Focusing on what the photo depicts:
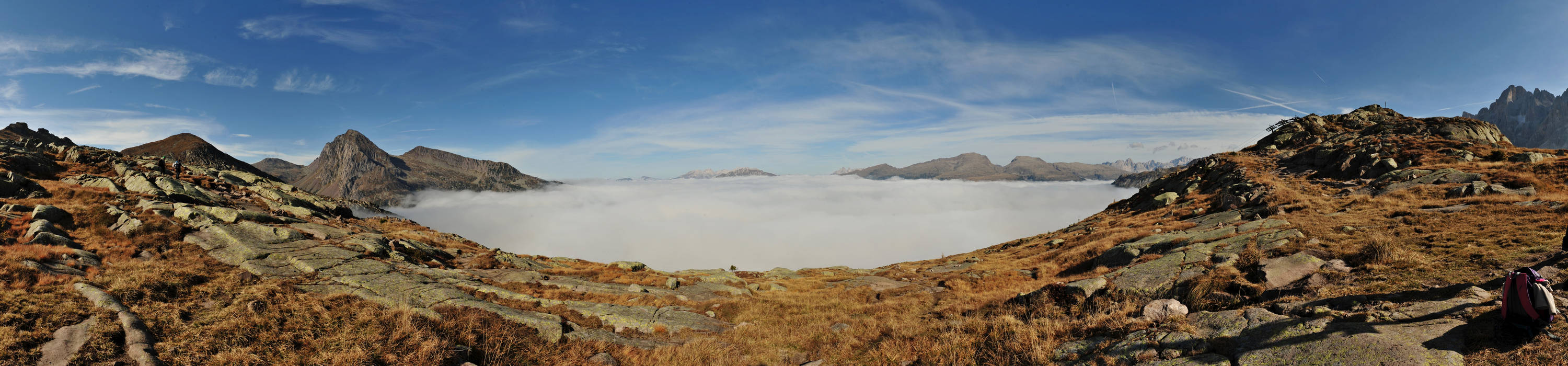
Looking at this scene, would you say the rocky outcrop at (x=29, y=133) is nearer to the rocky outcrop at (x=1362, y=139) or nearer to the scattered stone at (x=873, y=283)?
the scattered stone at (x=873, y=283)

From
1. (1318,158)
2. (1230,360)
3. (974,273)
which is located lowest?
(974,273)

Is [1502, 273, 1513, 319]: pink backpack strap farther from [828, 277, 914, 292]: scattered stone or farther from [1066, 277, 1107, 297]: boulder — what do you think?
[828, 277, 914, 292]: scattered stone

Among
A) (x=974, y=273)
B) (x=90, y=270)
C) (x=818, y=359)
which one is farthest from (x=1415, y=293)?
(x=90, y=270)

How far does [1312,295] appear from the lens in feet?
32.4

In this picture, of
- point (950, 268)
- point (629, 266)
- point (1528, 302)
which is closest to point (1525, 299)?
point (1528, 302)

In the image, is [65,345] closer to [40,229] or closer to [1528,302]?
[40,229]

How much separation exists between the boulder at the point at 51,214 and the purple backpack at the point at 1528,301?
43107mm

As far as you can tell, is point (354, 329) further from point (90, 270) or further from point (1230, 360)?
point (1230, 360)

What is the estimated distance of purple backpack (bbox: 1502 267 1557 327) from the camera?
604 centimetres

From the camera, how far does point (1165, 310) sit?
10.5 metres

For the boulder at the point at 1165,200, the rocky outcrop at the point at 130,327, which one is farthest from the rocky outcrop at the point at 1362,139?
the rocky outcrop at the point at 130,327

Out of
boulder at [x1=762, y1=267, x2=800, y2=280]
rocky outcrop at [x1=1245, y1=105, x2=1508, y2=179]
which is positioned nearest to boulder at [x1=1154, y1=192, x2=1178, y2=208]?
rocky outcrop at [x1=1245, y1=105, x2=1508, y2=179]

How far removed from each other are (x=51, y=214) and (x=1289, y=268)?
156ft

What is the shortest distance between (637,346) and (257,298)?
31.6 ft
